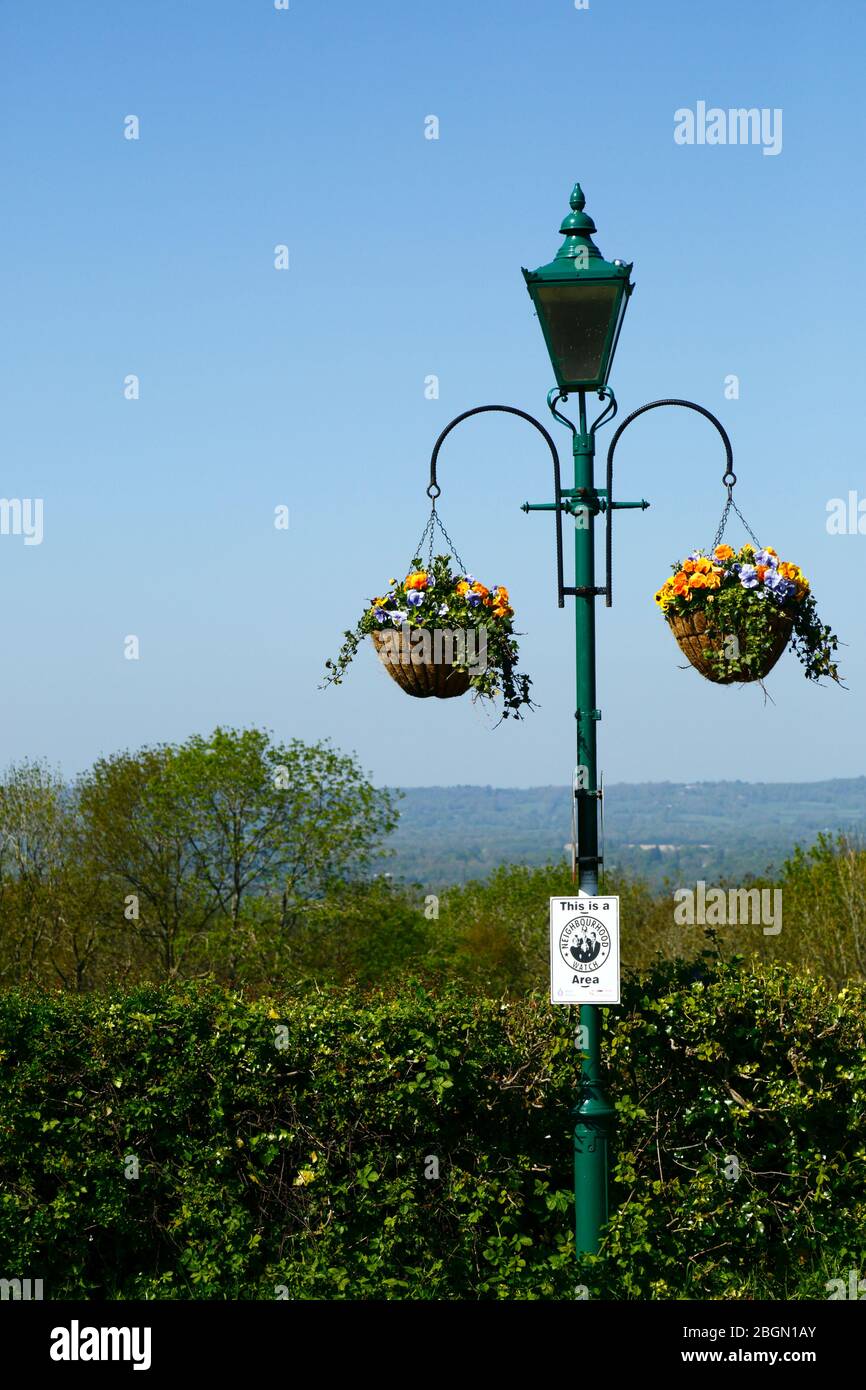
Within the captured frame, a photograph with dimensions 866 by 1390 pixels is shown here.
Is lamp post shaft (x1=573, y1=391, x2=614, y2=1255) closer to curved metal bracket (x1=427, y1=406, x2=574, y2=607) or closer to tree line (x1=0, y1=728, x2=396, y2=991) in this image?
curved metal bracket (x1=427, y1=406, x2=574, y2=607)

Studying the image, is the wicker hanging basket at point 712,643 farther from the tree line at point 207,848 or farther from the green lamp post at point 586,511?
the tree line at point 207,848

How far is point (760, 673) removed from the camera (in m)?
6.61

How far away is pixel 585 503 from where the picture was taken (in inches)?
250

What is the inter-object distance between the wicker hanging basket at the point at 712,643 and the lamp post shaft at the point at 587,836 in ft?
1.81

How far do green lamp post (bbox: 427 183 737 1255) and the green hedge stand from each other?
431 mm

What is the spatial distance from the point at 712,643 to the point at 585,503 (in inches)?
36.5

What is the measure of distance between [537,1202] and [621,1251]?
55cm

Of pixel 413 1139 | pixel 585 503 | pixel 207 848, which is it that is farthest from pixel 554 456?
pixel 207 848

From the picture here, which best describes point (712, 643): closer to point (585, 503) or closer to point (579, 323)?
point (585, 503)

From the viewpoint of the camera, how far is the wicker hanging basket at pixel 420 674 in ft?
22.0

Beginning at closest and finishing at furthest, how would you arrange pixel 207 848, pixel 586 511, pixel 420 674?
pixel 586 511 → pixel 420 674 → pixel 207 848
